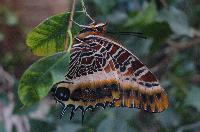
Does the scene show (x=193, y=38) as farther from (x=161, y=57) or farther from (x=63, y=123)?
(x=63, y=123)

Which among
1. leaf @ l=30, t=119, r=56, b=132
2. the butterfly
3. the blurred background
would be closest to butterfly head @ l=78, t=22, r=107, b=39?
the butterfly

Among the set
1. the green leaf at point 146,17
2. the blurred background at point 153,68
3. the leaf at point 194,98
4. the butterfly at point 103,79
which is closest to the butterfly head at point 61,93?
the butterfly at point 103,79

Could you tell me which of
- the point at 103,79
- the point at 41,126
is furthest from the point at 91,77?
the point at 41,126

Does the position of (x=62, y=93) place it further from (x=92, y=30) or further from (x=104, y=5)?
(x=104, y=5)

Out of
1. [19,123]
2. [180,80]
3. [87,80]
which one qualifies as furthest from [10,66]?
[87,80]

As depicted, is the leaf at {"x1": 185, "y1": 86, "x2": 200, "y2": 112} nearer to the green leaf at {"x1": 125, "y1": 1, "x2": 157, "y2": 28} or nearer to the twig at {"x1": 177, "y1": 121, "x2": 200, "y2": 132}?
the twig at {"x1": 177, "y1": 121, "x2": 200, "y2": 132}

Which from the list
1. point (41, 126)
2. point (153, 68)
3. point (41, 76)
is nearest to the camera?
point (41, 76)

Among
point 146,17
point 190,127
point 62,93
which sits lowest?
point 190,127
